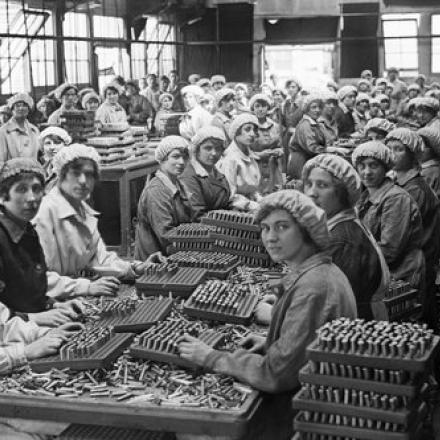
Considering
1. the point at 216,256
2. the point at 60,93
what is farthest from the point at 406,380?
the point at 60,93

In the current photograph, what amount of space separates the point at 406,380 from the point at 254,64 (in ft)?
70.7

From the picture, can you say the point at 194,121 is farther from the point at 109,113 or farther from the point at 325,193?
the point at 325,193

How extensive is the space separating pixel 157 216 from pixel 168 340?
2636 mm

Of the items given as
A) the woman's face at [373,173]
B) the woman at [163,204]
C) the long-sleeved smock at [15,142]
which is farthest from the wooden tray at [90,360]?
the long-sleeved smock at [15,142]

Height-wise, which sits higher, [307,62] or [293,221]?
[307,62]

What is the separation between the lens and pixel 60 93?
12180 millimetres

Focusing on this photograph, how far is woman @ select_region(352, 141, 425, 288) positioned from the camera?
546 centimetres

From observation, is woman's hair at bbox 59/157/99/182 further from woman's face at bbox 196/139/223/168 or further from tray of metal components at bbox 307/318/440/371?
tray of metal components at bbox 307/318/440/371

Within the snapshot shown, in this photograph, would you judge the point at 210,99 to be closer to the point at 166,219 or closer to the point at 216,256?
the point at 166,219

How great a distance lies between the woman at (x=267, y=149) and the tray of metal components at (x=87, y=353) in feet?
21.9

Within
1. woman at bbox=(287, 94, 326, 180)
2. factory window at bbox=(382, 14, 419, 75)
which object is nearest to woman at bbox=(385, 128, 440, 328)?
woman at bbox=(287, 94, 326, 180)

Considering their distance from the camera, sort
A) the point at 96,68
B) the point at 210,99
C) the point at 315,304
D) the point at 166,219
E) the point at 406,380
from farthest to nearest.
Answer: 1. the point at 96,68
2. the point at 210,99
3. the point at 166,219
4. the point at 315,304
5. the point at 406,380

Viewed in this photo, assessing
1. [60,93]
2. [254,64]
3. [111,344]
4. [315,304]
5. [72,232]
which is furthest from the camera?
[254,64]

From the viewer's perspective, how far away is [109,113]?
533 inches
